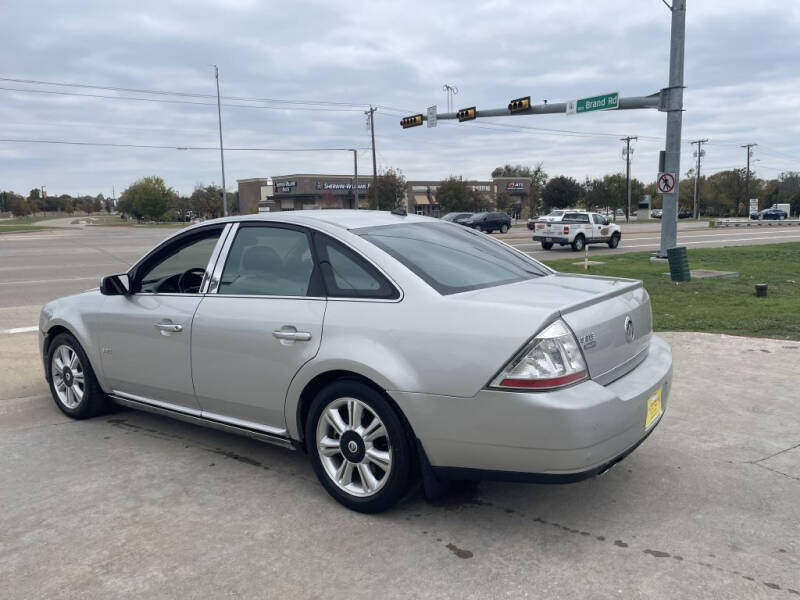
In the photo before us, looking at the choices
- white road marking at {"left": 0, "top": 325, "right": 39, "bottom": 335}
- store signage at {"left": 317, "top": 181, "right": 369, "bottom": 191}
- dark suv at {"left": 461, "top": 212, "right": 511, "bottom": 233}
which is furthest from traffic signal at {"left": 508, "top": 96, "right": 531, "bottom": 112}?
store signage at {"left": 317, "top": 181, "right": 369, "bottom": 191}

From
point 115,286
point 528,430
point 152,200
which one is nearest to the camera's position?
point 528,430

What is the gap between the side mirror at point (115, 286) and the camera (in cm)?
475

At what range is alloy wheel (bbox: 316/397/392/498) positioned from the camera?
3457 millimetres

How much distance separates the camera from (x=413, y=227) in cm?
433

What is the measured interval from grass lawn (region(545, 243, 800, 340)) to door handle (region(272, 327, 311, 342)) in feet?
20.7

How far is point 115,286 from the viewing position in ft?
15.6

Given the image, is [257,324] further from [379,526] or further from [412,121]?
[412,121]

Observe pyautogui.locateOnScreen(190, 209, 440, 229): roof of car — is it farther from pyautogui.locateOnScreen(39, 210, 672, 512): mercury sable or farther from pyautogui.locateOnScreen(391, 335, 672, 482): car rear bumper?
pyautogui.locateOnScreen(391, 335, 672, 482): car rear bumper

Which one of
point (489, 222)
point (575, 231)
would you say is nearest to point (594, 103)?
point (575, 231)

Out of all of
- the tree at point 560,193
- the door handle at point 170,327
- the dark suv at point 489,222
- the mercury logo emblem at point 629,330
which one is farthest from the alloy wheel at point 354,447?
the tree at point 560,193

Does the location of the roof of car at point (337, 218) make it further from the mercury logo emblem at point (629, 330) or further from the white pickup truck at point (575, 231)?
the white pickup truck at point (575, 231)

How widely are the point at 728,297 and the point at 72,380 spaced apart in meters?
10.2

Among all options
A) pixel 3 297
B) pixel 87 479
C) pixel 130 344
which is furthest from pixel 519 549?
pixel 3 297

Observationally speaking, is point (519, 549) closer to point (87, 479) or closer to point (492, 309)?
point (492, 309)
